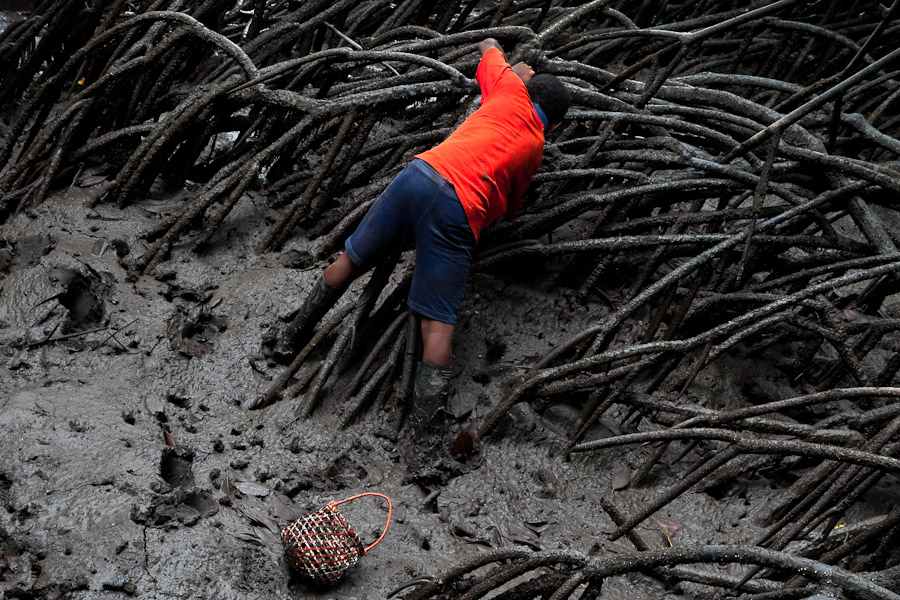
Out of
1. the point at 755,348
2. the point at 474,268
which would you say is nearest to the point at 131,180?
the point at 474,268

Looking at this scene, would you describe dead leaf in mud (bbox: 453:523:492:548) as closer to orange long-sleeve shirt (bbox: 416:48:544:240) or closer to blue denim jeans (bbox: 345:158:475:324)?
blue denim jeans (bbox: 345:158:475:324)

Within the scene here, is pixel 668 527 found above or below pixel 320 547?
below

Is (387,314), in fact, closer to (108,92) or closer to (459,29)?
(108,92)

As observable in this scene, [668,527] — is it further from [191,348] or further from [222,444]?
[191,348]

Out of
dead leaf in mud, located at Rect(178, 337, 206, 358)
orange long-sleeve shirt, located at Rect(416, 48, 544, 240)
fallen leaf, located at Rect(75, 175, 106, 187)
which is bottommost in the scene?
dead leaf in mud, located at Rect(178, 337, 206, 358)

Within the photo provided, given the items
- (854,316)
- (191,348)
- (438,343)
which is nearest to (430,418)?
(438,343)

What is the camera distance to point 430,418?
304 centimetres

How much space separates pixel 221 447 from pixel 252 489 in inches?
9.5

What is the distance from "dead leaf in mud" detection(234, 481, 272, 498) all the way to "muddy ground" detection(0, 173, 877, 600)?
0.04 ft

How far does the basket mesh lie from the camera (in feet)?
7.54

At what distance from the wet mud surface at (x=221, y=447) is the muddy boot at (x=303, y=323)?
0.09m

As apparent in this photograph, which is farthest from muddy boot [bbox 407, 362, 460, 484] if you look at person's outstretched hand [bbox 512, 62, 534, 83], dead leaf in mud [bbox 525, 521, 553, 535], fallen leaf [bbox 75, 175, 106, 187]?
fallen leaf [bbox 75, 175, 106, 187]

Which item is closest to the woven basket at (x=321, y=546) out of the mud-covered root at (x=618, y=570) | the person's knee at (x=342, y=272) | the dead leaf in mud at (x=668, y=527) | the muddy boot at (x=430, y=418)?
the mud-covered root at (x=618, y=570)

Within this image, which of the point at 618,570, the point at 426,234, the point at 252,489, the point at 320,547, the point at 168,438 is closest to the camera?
the point at 618,570
